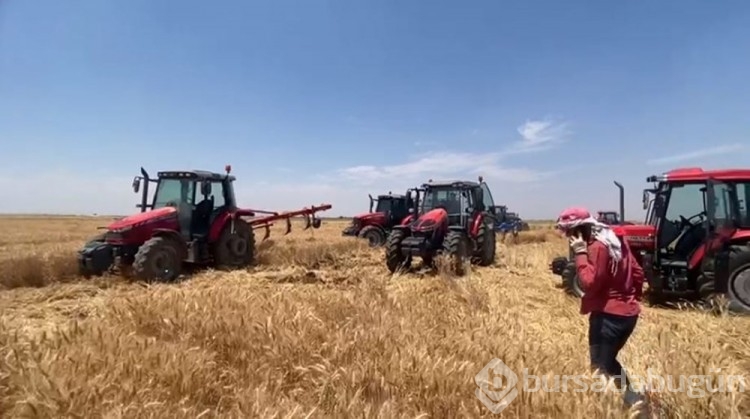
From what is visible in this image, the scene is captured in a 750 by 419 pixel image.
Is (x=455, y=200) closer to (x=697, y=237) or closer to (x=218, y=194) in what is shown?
(x=697, y=237)

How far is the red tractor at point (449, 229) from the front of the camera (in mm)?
9930

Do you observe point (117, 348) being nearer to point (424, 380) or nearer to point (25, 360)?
point (25, 360)

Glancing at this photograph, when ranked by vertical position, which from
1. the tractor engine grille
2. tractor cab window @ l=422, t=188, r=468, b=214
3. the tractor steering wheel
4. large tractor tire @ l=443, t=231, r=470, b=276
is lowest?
large tractor tire @ l=443, t=231, r=470, b=276

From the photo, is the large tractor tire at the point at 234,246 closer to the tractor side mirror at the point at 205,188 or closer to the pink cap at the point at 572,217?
the tractor side mirror at the point at 205,188

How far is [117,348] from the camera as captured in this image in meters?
3.23

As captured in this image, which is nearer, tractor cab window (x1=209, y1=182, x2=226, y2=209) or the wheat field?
the wheat field

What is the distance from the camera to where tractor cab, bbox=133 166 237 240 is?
9.90 metres

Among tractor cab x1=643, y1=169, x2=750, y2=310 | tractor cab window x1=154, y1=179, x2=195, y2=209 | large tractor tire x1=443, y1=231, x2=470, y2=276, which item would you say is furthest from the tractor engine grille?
tractor cab x1=643, y1=169, x2=750, y2=310

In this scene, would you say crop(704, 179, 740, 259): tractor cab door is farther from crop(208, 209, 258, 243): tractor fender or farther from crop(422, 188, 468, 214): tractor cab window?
crop(208, 209, 258, 243): tractor fender

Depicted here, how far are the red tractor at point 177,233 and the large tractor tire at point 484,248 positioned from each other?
5596mm

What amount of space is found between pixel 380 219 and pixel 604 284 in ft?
51.3

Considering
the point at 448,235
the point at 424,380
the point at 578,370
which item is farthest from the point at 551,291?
the point at 424,380

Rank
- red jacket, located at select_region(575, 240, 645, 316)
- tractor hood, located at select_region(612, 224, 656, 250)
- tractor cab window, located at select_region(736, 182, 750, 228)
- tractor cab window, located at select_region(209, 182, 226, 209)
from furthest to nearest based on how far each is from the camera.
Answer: tractor cab window, located at select_region(209, 182, 226, 209), tractor hood, located at select_region(612, 224, 656, 250), tractor cab window, located at select_region(736, 182, 750, 228), red jacket, located at select_region(575, 240, 645, 316)

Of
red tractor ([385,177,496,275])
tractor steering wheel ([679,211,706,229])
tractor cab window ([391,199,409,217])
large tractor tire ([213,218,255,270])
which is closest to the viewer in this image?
tractor steering wheel ([679,211,706,229])
